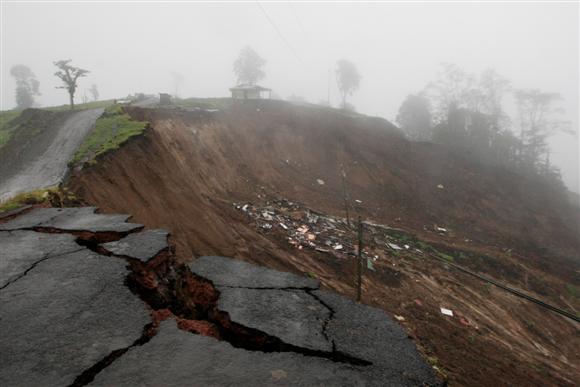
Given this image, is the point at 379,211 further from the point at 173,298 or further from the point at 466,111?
the point at 466,111

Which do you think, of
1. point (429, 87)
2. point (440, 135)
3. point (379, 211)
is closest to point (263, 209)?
point (379, 211)

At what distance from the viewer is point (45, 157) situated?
1070 centimetres

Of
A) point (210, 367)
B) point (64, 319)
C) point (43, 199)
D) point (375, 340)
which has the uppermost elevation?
point (43, 199)

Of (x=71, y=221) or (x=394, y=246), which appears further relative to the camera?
(x=394, y=246)

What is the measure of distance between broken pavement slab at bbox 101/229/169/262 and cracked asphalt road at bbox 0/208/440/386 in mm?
18

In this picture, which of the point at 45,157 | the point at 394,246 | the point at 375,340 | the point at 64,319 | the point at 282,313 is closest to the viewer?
the point at 64,319

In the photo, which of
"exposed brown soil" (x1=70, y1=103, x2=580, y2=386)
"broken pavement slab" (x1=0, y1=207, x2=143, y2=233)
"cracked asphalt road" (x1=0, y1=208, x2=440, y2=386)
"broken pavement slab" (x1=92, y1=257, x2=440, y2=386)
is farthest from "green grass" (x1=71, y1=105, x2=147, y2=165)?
"broken pavement slab" (x1=92, y1=257, x2=440, y2=386)

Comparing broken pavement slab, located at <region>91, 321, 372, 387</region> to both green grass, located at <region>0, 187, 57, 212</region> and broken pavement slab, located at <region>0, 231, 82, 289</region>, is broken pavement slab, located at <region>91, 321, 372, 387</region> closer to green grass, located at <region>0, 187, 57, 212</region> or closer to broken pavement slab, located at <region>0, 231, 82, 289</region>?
broken pavement slab, located at <region>0, 231, 82, 289</region>

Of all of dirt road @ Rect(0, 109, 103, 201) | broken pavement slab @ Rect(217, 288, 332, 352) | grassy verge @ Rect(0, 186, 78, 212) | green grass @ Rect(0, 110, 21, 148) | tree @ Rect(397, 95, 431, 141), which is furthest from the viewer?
tree @ Rect(397, 95, 431, 141)

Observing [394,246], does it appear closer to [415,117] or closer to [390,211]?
[390,211]

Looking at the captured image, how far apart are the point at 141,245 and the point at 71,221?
6.14 feet

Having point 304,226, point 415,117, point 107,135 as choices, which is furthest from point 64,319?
point 415,117

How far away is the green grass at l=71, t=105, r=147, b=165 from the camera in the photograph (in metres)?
9.33

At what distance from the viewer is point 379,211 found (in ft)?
52.9
